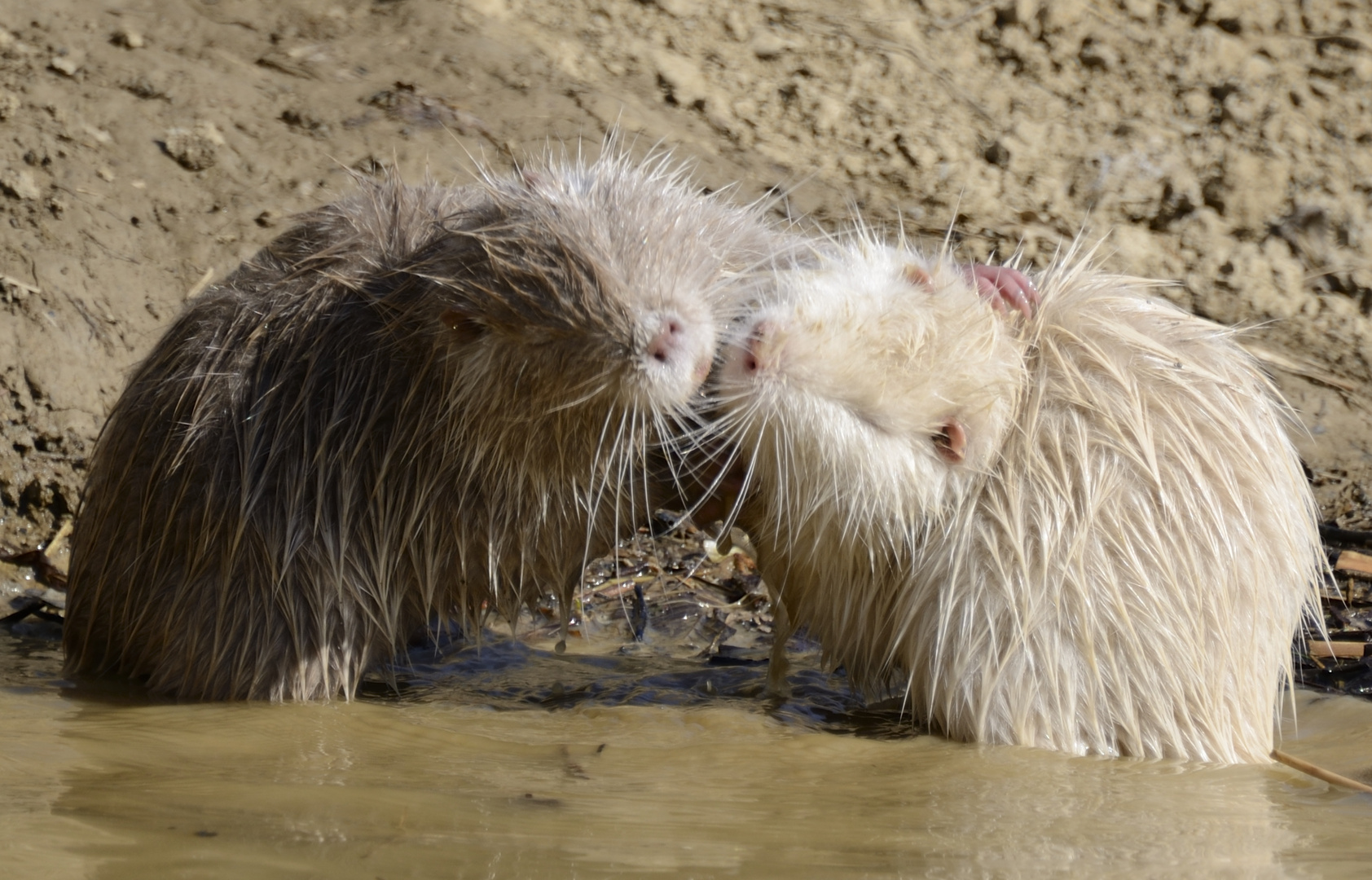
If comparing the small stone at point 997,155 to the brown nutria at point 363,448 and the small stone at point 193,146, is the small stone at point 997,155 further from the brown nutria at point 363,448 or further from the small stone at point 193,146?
the small stone at point 193,146

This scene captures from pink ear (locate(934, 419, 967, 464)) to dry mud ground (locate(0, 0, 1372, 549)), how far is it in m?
2.52

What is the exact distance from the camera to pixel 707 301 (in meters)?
3.35

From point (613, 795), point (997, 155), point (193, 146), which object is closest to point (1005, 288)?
point (613, 795)

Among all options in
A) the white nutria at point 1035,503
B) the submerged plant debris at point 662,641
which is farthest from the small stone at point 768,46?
the white nutria at point 1035,503

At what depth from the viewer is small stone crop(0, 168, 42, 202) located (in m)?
5.74

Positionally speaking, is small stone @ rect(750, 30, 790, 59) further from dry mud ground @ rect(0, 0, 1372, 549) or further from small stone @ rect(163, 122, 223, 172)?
small stone @ rect(163, 122, 223, 172)

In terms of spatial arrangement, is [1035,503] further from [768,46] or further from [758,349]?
[768,46]

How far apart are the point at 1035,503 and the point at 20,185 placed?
4.24 m

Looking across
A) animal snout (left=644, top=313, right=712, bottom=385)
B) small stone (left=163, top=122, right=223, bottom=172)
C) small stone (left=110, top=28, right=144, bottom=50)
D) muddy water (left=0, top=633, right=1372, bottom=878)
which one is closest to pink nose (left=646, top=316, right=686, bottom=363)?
animal snout (left=644, top=313, right=712, bottom=385)

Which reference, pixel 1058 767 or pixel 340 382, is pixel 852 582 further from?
pixel 340 382

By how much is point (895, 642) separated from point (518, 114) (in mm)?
3650

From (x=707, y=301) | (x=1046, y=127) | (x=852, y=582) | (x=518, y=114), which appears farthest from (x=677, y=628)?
(x=1046, y=127)

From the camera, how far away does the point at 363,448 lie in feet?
12.3

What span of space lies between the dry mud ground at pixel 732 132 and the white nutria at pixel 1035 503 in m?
2.20
